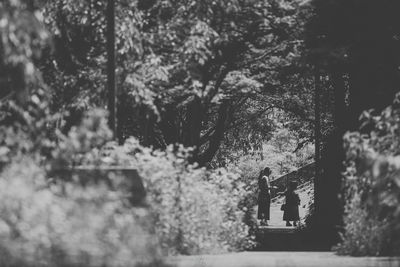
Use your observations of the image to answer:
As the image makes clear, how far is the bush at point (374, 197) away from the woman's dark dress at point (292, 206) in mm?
16166

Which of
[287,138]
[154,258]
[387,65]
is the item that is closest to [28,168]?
[154,258]

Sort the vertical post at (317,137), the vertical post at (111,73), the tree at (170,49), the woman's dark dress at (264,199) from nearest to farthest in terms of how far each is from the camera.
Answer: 1. the vertical post at (111,73)
2. the tree at (170,49)
3. the vertical post at (317,137)
4. the woman's dark dress at (264,199)

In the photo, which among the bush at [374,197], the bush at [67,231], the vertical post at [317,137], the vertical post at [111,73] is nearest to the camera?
the bush at [67,231]

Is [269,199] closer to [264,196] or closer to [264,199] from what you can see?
[264,199]

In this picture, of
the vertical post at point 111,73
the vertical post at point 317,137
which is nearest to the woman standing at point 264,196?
the vertical post at point 317,137

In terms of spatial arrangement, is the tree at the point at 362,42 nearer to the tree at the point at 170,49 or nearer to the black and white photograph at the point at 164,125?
the black and white photograph at the point at 164,125

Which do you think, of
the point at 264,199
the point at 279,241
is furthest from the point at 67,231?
the point at 264,199

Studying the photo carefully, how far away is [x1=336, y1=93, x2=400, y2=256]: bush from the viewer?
34.5 feet

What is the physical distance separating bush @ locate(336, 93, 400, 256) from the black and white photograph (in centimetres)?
3

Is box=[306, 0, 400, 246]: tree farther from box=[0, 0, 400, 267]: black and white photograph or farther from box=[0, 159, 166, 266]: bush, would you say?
box=[0, 159, 166, 266]: bush

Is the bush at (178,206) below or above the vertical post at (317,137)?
below

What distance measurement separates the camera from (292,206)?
2955 cm

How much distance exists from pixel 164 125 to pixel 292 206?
5.55m

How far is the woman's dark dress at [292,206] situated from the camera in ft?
95.7
